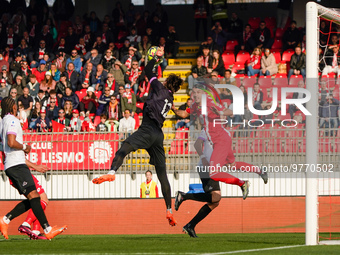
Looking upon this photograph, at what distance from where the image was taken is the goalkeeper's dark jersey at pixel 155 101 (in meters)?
11.2

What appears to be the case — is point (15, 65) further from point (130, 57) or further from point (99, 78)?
point (130, 57)

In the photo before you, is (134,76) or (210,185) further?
(134,76)

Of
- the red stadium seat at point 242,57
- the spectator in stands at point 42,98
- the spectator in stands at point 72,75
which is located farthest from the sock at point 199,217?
the red stadium seat at point 242,57

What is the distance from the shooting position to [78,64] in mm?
23375

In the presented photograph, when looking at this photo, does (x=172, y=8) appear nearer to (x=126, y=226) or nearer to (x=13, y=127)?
(x=126, y=226)

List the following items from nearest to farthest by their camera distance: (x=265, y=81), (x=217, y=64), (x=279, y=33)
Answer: (x=265, y=81), (x=217, y=64), (x=279, y=33)

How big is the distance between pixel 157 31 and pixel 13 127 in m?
14.2

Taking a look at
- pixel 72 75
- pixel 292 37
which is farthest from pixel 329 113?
pixel 72 75

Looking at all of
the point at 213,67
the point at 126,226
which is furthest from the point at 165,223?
the point at 213,67

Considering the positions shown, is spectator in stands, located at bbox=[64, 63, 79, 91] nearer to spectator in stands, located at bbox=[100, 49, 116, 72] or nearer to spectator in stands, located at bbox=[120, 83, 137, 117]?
spectator in stands, located at bbox=[100, 49, 116, 72]

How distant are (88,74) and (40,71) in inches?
67.8

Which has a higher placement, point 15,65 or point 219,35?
point 219,35

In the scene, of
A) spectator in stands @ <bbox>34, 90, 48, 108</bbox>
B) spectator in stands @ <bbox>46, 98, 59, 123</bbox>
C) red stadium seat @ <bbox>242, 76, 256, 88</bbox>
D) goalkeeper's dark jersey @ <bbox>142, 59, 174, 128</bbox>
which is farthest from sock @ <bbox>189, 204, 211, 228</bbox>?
spectator in stands @ <bbox>34, 90, 48, 108</bbox>

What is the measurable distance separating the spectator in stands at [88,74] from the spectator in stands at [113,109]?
7.23 feet
